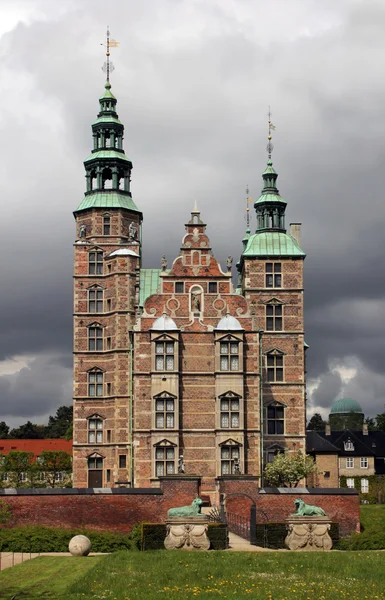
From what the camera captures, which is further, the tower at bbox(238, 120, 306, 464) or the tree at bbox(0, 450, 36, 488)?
the tree at bbox(0, 450, 36, 488)

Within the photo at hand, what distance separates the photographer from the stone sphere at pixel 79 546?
39.9 meters

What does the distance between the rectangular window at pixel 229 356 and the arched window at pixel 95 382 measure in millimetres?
10194

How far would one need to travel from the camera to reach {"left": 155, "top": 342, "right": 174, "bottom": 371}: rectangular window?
64750 millimetres

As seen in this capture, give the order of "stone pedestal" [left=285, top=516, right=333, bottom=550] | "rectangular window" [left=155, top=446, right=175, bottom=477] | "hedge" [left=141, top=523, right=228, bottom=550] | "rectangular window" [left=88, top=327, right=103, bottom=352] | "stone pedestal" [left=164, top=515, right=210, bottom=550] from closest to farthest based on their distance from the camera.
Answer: "stone pedestal" [left=164, top=515, right=210, bottom=550]
"hedge" [left=141, top=523, right=228, bottom=550]
"stone pedestal" [left=285, top=516, right=333, bottom=550]
"rectangular window" [left=155, top=446, right=175, bottom=477]
"rectangular window" [left=88, top=327, right=103, bottom=352]

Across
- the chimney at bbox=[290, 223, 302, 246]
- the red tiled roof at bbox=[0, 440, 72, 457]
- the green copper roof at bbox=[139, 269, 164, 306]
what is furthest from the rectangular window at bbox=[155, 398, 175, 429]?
the red tiled roof at bbox=[0, 440, 72, 457]

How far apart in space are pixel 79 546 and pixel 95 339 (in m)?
31.9

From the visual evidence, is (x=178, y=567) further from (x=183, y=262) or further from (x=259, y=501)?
(x=183, y=262)

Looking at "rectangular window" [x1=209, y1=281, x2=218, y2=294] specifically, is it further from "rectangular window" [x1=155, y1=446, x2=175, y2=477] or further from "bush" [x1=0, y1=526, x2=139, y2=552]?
"bush" [x1=0, y1=526, x2=139, y2=552]

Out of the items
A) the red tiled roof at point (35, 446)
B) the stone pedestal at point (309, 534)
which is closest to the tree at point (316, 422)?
the red tiled roof at point (35, 446)

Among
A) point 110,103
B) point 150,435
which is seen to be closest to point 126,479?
point 150,435

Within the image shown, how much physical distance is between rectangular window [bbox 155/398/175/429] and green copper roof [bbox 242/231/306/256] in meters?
13.7

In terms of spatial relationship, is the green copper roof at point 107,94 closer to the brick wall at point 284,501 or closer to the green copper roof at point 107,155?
the green copper roof at point 107,155

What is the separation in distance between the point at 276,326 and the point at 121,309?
439 inches

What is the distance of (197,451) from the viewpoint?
64.2 metres
